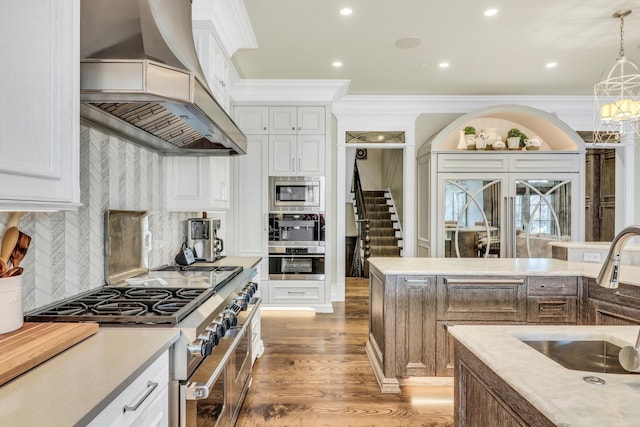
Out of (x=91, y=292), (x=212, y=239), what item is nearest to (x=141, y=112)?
(x=91, y=292)

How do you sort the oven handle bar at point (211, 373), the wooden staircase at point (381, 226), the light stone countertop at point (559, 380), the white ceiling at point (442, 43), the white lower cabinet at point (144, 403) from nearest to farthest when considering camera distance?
1. the light stone countertop at point (559, 380)
2. the white lower cabinet at point (144, 403)
3. the oven handle bar at point (211, 373)
4. the white ceiling at point (442, 43)
5. the wooden staircase at point (381, 226)

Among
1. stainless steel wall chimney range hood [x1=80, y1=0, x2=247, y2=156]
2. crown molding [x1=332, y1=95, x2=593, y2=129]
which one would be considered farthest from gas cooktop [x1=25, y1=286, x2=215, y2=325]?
crown molding [x1=332, y1=95, x2=593, y2=129]

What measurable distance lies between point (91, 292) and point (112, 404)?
1082mm

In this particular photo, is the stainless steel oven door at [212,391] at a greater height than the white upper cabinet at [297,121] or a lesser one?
lesser

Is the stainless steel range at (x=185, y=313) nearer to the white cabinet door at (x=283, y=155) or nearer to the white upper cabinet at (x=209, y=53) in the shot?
the white upper cabinet at (x=209, y=53)

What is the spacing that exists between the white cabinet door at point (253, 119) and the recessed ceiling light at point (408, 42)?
1.88 meters

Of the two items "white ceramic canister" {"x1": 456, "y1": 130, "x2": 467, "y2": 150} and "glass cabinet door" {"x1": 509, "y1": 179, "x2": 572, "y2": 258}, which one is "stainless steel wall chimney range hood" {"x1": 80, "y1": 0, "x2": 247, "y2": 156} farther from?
"glass cabinet door" {"x1": 509, "y1": 179, "x2": 572, "y2": 258}

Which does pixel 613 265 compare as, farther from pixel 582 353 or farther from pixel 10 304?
pixel 10 304

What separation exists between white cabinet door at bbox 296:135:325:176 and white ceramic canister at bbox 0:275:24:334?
3672 millimetres

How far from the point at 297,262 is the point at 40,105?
3.82 meters

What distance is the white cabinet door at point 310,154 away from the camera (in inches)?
185

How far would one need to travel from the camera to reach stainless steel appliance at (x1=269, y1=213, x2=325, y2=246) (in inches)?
185

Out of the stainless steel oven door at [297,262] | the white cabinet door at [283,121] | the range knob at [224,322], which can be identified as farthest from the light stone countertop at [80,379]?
the white cabinet door at [283,121]

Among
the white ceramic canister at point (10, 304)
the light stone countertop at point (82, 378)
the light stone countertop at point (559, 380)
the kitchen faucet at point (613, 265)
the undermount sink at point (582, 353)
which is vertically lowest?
the undermount sink at point (582, 353)
